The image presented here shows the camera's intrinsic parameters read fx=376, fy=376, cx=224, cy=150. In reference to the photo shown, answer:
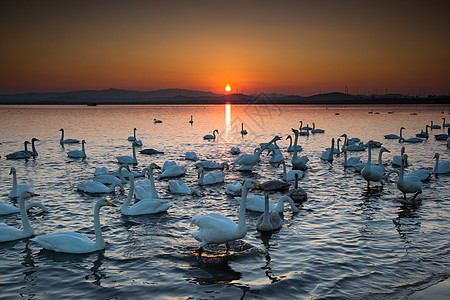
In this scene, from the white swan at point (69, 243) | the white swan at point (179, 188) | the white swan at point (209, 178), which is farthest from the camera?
the white swan at point (209, 178)

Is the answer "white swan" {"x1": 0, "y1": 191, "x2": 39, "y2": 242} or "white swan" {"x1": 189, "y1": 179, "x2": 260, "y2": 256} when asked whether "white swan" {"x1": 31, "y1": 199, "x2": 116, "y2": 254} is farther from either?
"white swan" {"x1": 189, "y1": 179, "x2": 260, "y2": 256}

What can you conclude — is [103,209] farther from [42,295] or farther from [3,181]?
[3,181]

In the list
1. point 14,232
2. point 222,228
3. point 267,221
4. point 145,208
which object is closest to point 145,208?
point 145,208

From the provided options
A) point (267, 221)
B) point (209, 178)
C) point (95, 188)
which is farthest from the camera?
point (209, 178)

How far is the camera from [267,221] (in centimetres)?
962

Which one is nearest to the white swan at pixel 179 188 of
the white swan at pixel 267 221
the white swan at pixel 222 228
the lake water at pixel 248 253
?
the lake water at pixel 248 253

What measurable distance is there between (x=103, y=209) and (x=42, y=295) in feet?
17.1

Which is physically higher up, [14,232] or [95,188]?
[95,188]

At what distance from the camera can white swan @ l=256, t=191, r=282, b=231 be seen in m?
9.62

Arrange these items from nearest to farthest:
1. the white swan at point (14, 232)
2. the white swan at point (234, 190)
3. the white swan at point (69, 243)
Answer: the white swan at point (69, 243), the white swan at point (14, 232), the white swan at point (234, 190)

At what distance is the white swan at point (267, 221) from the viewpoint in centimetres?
962

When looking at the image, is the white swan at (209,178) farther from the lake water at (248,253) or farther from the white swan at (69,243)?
the white swan at (69,243)

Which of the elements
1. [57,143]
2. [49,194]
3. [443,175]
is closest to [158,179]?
[49,194]

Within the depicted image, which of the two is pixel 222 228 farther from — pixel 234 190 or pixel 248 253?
pixel 234 190
